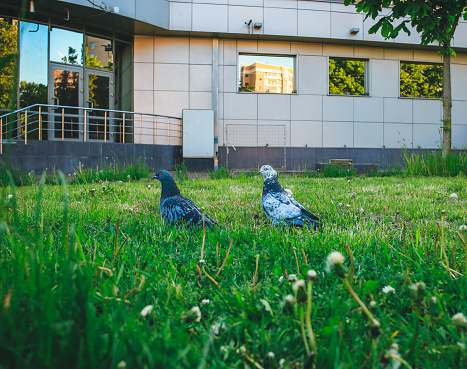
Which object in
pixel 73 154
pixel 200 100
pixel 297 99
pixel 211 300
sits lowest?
pixel 211 300

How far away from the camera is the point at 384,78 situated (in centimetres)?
1689

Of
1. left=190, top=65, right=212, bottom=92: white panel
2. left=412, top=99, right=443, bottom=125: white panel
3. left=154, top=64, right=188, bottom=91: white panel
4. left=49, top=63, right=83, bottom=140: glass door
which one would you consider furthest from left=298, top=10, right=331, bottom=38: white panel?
left=49, top=63, right=83, bottom=140: glass door

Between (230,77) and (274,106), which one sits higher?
(230,77)

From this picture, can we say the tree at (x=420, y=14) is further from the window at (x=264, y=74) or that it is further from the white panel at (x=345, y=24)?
the window at (x=264, y=74)

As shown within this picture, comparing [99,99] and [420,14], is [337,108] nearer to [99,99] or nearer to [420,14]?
[420,14]

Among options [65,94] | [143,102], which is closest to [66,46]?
[65,94]

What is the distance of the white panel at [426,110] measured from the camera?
1711 centimetres

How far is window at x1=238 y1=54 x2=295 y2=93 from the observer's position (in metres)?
16.1

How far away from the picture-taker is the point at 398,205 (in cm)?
432

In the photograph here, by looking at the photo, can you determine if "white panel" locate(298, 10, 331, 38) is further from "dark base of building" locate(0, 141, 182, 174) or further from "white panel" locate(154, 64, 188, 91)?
"dark base of building" locate(0, 141, 182, 174)

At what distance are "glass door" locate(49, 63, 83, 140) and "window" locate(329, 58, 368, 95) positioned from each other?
35.0 ft

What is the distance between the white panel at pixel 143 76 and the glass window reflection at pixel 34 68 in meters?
3.38

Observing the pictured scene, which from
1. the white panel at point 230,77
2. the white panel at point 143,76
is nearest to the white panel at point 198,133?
the white panel at point 230,77

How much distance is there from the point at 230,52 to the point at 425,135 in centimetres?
959
